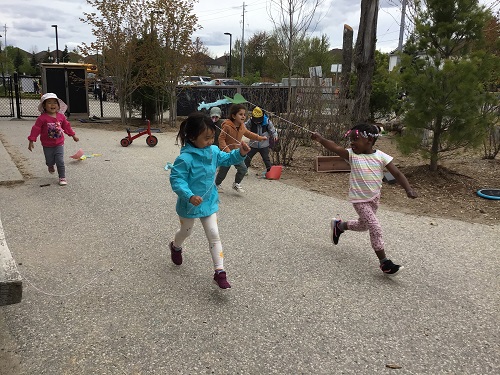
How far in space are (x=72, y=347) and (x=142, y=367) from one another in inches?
19.5

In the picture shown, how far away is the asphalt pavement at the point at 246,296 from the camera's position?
8.60 feet

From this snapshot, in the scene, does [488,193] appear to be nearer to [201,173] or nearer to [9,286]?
[201,173]

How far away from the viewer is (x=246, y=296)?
3385 millimetres

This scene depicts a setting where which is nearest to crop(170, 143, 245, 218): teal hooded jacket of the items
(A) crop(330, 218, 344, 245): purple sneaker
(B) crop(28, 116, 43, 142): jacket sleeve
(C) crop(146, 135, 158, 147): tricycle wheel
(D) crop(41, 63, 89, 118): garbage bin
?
(A) crop(330, 218, 344, 245): purple sneaker

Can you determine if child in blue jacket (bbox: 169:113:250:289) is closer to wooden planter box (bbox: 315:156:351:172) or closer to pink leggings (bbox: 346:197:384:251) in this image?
pink leggings (bbox: 346:197:384:251)

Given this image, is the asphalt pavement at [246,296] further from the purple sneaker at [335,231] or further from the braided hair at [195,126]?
the braided hair at [195,126]

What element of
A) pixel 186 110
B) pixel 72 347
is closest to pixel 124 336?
pixel 72 347

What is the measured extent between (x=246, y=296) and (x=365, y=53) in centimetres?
783

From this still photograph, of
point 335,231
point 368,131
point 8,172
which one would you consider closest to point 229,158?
point 368,131

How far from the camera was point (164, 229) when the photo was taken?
4898mm

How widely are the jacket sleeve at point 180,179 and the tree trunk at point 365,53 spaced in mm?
6981

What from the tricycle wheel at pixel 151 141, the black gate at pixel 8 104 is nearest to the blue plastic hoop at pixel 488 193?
the tricycle wheel at pixel 151 141

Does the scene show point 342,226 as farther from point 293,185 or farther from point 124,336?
point 293,185

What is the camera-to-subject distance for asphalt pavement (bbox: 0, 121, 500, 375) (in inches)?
103
